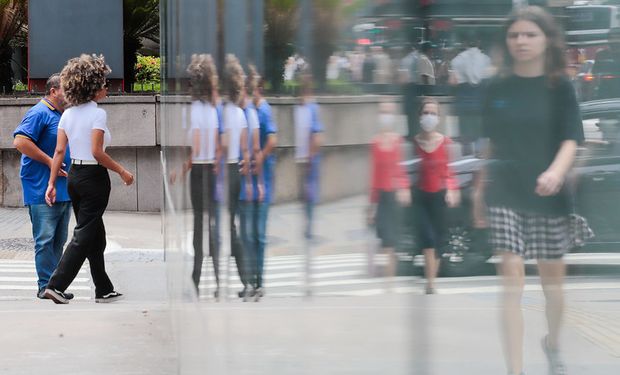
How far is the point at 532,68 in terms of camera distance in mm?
1480

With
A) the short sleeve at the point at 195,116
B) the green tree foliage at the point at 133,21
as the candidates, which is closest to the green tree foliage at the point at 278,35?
the short sleeve at the point at 195,116

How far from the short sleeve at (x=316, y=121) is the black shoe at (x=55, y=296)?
5941mm

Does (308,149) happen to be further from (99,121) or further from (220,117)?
(99,121)

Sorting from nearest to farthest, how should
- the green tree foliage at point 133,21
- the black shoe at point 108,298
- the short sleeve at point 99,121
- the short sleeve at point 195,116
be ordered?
the short sleeve at point 195,116 < the short sleeve at point 99,121 < the black shoe at point 108,298 < the green tree foliage at point 133,21

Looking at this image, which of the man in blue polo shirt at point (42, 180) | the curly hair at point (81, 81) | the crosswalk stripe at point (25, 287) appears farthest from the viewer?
the crosswalk stripe at point (25, 287)

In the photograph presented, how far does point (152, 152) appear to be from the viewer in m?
16.7

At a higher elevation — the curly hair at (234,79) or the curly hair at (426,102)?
the curly hair at (234,79)

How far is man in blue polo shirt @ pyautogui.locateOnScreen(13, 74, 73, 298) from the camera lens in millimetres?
7605

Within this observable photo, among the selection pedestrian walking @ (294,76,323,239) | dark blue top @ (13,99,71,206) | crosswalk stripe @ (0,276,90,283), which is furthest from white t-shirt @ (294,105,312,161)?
crosswalk stripe @ (0,276,90,283)

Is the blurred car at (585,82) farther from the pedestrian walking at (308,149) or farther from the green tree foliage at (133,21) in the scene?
the green tree foliage at (133,21)

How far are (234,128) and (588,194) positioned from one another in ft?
2.74

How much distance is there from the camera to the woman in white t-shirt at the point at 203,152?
2318 mm

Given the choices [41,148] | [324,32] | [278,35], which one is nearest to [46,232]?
[41,148]

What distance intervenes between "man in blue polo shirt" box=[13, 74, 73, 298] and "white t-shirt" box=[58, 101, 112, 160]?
48cm
